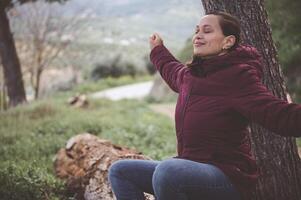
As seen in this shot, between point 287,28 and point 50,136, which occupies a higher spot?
point 287,28

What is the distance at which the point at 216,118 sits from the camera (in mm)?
2875

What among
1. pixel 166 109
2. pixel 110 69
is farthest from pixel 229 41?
pixel 110 69

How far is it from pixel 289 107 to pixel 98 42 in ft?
122

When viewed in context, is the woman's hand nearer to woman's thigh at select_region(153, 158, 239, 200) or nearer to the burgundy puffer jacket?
the burgundy puffer jacket

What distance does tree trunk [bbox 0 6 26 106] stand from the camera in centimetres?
1225

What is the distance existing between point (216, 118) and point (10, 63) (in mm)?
10455

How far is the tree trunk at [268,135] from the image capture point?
3.74 metres

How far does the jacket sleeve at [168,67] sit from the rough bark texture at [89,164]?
0.94 metres

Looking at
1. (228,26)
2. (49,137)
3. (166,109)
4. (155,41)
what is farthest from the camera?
(166,109)

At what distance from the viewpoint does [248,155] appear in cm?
294

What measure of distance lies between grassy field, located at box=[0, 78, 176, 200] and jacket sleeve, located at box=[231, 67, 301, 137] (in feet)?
8.42

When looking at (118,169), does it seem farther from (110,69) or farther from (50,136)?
(110,69)

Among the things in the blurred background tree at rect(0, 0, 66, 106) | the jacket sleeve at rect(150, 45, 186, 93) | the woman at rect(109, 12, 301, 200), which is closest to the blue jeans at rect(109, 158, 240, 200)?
the woman at rect(109, 12, 301, 200)

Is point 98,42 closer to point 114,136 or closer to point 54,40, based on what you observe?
point 54,40
